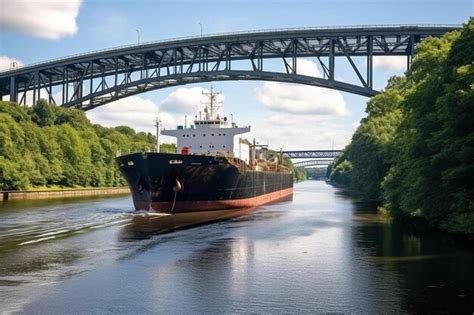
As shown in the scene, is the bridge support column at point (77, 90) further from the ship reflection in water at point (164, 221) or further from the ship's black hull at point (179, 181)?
the ship reflection in water at point (164, 221)

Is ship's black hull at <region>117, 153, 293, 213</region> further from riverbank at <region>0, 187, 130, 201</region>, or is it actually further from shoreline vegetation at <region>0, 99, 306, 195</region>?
riverbank at <region>0, 187, 130, 201</region>

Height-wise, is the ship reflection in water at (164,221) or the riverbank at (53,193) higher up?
the riverbank at (53,193)

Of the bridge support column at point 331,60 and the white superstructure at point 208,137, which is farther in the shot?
the bridge support column at point 331,60

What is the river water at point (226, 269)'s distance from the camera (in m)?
17.0

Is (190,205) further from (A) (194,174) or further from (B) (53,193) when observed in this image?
(B) (53,193)

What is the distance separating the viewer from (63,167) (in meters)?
98.2

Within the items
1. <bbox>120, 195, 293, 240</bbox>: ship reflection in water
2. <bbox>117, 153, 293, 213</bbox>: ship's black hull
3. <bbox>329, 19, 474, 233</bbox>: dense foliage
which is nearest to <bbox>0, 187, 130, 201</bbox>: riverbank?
<bbox>117, 153, 293, 213</bbox>: ship's black hull

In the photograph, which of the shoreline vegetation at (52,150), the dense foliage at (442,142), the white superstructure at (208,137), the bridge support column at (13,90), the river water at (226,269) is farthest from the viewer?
the bridge support column at (13,90)

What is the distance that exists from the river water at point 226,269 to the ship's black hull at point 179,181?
23.2 feet

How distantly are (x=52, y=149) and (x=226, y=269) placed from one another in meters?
80.6

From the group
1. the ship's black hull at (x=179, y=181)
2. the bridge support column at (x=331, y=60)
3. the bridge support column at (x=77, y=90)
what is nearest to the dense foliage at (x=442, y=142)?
the ship's black hull at (x=179, y=181)

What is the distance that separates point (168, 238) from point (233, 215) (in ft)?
58.2

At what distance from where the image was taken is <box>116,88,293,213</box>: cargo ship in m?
44.7

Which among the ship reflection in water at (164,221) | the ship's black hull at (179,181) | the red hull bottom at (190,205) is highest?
the ship's black hull at (179,181)
